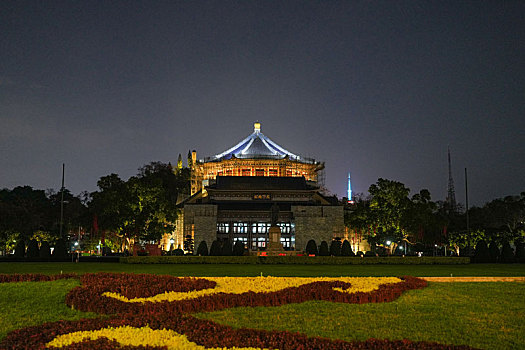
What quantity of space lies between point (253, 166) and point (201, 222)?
29.4 metres

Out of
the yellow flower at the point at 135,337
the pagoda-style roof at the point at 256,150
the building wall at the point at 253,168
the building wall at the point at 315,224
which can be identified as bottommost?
the yellow flower at the point at 135,337

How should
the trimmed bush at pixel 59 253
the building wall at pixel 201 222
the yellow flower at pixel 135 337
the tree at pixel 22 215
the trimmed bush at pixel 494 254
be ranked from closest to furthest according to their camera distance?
1. the yellow flower at pixel 135 337
2. the trimmed bush at pixel 59 253
3. the trimmed bush at pixel 494 254
4. the tree at pixel 22 215
5. the building wall at pixel 201 222

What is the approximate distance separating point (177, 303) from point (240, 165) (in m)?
71.9

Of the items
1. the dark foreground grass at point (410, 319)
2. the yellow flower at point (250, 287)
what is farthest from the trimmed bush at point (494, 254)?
the dark foreground grass at point (410, 319)

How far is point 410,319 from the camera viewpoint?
30.5 ft

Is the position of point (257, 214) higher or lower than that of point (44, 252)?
higher

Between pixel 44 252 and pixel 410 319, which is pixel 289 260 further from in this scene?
pixel 410 319

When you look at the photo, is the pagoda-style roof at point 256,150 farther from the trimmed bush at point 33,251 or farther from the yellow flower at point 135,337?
the yellow flower at point 135,337

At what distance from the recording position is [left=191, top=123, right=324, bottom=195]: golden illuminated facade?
8150 centimetres

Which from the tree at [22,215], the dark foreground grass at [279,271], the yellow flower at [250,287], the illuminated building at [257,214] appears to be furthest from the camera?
the illuminated building at [257,214]

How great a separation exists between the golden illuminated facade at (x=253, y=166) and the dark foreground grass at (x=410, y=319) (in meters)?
67.5

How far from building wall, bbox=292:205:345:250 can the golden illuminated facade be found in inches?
993

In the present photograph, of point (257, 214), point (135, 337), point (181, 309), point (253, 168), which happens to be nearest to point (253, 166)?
point (253, 168)

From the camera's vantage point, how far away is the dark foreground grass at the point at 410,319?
25.7 ft
